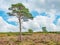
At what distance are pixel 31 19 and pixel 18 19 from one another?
334 cm

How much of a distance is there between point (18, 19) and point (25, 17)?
6.21 feet

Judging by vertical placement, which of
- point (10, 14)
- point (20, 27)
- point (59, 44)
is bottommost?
point (59, 44)

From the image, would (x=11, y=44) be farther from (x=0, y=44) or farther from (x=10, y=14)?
(x=10, y=14)

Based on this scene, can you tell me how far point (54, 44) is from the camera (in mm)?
45062

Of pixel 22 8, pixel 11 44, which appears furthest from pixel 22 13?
pixel 11 44

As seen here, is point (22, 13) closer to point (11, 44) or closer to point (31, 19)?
point (31, 19)

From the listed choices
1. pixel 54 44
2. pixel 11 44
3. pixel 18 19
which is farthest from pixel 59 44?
pixel 18 19

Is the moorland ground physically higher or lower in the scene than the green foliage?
lower

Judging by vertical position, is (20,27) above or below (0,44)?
above

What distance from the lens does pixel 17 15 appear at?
54750 mm

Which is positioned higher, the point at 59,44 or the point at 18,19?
the point at 18,19

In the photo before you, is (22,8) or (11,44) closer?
(11,44)

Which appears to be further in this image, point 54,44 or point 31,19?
point 31,19

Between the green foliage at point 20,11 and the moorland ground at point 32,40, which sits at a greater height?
the green foliage at point 20,11
